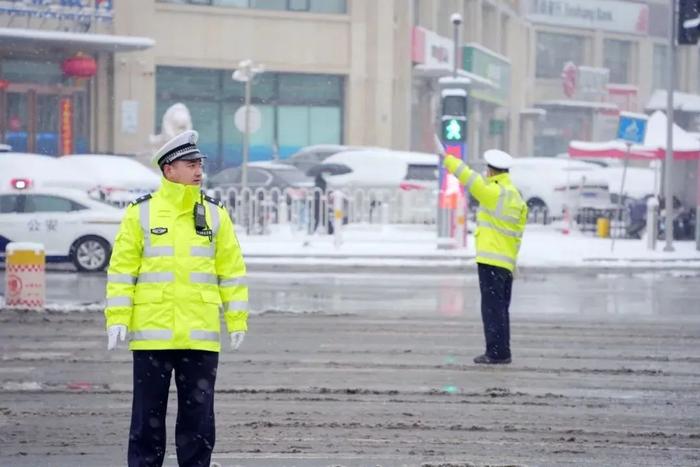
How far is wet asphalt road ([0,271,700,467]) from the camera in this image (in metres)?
8.61

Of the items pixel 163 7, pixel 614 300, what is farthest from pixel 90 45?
pixel 614 300

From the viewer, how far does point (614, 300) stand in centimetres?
1939

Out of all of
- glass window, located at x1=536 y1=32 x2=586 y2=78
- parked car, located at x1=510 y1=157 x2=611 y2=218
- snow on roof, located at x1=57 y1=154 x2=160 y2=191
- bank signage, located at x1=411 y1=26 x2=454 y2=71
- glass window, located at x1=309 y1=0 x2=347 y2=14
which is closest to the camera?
snow on roof, located at x1=57 y1=154 x2=160 y2=191

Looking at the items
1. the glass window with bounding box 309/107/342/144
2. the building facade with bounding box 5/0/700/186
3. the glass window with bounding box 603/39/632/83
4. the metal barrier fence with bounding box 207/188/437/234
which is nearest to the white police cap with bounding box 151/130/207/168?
the metal barrier fence with bounding box 207/188/437/234

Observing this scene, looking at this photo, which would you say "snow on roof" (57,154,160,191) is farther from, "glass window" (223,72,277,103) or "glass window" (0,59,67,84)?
"glass window" (223,72,277,103)

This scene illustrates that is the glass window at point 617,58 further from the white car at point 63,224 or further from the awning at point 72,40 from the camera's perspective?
the white car at point 63,224

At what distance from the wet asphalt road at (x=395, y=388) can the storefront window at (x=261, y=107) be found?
27515 millimetres

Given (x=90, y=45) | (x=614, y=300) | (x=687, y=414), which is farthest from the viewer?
(x=90, y=45)

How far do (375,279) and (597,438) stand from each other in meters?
13.9

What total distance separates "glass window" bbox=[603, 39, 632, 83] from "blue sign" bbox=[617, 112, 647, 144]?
48565 millimetres

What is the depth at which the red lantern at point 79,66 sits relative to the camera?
42.0 metres

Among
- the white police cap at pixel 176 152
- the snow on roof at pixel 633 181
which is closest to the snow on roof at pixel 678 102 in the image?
the snow on roof at pixel 633 181

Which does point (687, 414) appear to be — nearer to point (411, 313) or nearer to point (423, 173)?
point (411, 313)

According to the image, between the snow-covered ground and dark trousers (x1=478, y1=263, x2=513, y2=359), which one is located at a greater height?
dark trousers (x1=478, y1=263, x2=513, y2=359)
